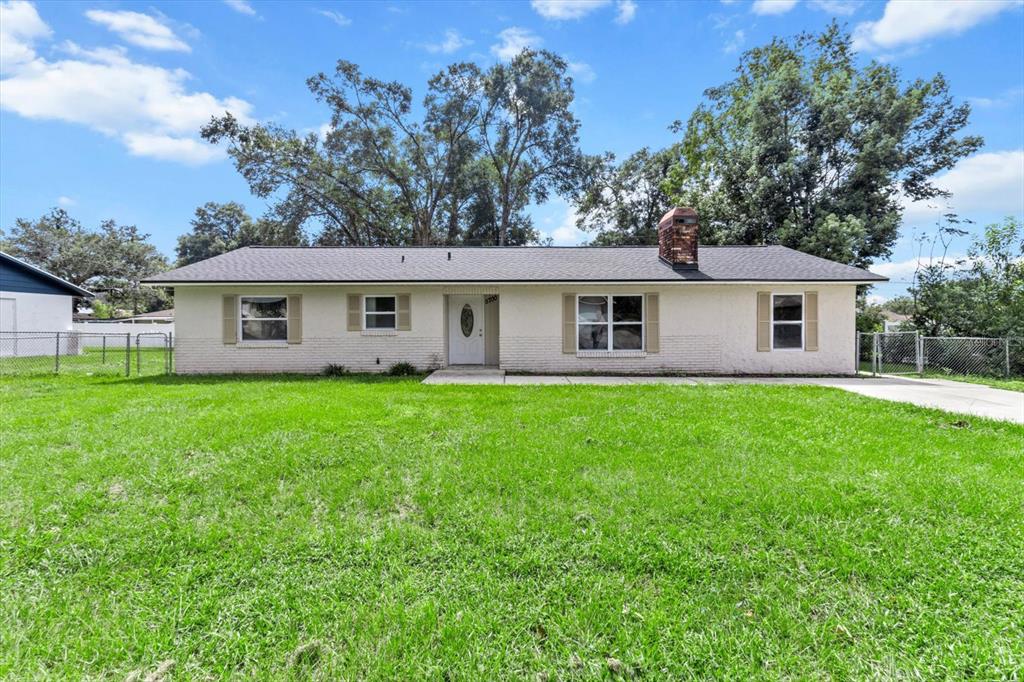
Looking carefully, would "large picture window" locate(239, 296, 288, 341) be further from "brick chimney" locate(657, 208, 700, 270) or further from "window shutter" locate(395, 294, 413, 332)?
"brick chimney" locate(657, 208, 700, 270)

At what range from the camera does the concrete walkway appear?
24.6 feet

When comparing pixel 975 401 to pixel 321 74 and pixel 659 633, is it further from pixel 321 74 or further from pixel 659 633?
pixel 321 74

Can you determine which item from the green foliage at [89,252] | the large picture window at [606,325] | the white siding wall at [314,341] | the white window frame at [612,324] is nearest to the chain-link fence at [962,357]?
the white window frame at [612,324]

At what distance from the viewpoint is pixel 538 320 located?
12.1 metres

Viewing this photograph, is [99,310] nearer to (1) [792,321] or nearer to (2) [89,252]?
(2) [89,252]

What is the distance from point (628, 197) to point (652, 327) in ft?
63.6

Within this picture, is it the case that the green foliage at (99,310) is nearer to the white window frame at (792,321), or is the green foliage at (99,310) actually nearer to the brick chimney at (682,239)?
the brick chimney at (682,239)

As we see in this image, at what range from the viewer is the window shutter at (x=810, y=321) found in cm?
1193

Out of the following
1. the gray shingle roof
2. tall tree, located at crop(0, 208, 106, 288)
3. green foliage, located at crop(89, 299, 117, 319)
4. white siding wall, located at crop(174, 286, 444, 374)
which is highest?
tall tree, located at crop(0, 208, 106, 288)

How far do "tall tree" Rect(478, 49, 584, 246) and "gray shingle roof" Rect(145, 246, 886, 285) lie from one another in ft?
50.6

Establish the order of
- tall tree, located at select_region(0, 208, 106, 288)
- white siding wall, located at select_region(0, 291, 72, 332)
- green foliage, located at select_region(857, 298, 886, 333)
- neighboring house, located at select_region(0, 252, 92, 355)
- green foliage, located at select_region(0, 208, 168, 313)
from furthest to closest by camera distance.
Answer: green foliage, located at select_region(0, 208, 168, 313), tall tree, located at select_region(0, 208, 106, 288), white siding wall, located at select_region(0, 291, 72, 332), neighboring house, located at select_region(0, 252, 92, 355), green foliage, located at select_region(857, 298, 886, 333)

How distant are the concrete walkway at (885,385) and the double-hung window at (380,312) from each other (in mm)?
2129

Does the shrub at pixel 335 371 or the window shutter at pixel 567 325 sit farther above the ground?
the window shutter at pixel 567 325

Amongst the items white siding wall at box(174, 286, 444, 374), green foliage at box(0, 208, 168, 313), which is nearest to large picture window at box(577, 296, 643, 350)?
white siding wall at box(174, 286, 444, 374)
